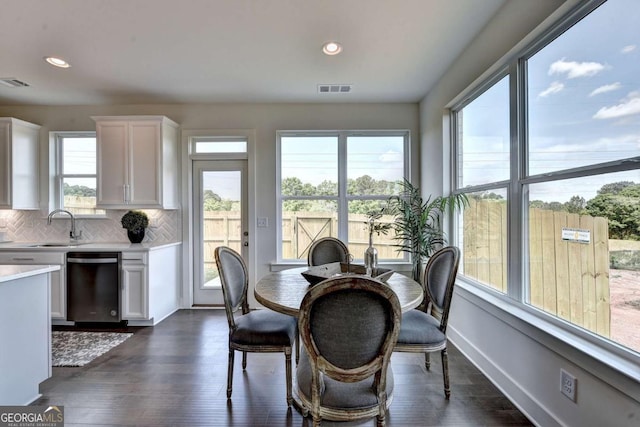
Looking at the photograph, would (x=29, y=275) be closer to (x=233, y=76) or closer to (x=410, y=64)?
(x=233, y=76)

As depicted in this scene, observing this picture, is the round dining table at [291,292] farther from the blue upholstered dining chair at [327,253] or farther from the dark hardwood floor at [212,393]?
the dark hardwood floor at [212,393]

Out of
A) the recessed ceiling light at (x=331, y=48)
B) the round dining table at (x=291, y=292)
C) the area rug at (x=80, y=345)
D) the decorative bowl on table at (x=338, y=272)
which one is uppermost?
the recessed ceiling light at (x=331, y=48)

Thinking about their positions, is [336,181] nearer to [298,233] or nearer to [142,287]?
[298,233]

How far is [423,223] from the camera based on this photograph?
3.36m

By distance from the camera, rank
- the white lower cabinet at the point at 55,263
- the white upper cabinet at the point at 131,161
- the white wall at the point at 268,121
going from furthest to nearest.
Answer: the white wall at the point at 268,121
the white upper cabinet at the point at 131,161
the white lower cabinet at the point at 55,263

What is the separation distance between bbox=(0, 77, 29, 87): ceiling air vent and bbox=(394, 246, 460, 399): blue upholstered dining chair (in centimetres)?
463

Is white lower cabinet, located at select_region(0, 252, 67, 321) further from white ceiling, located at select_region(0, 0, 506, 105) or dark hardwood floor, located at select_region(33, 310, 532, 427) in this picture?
white ceiling, located at select_region(0, 0, 506, 105)

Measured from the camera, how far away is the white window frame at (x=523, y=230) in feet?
4.63

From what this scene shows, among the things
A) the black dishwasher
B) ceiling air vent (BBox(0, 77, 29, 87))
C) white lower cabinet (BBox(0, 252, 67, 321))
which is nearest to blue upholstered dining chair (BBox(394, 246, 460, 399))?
the black dishwasher

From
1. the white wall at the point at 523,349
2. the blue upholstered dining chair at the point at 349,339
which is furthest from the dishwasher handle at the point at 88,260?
the white wall at the point at 523,349

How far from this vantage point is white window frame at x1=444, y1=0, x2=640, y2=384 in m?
1.41

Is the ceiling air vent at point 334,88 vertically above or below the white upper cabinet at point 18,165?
above

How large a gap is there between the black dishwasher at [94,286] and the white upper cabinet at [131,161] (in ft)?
2.28

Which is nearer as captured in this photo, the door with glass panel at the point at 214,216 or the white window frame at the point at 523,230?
the white window frame at the point at 523,230
